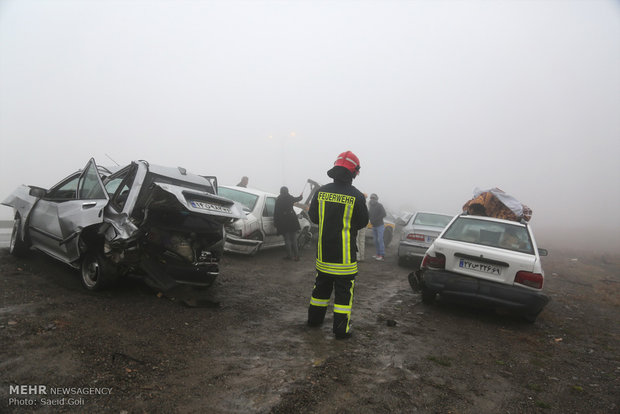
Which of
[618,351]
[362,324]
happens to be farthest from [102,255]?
A: [618,351]

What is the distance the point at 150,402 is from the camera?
246 centimetres

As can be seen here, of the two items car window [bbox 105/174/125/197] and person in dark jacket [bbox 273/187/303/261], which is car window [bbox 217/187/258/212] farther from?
car window [bbox 105/174/125/197]

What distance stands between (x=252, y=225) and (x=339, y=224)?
15.3 feet

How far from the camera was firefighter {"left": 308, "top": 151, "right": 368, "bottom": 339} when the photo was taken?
400cm

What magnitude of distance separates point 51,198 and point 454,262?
5.88 m

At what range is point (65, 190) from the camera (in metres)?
5.43

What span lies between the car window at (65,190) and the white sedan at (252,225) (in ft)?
10.3

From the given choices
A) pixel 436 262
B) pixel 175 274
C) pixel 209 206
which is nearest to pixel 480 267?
pixel 436 262

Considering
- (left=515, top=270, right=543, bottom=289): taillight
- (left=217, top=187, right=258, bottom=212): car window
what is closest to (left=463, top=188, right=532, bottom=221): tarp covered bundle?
(left=515, top=270, right=543, bottom=289): taillight

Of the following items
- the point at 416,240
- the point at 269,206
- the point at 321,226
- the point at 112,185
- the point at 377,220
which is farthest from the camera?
the point at 377,220

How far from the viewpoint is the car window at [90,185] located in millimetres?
4817

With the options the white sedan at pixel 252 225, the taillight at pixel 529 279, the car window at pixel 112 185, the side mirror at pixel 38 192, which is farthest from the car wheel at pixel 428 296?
the side mirror at pixel 38 192

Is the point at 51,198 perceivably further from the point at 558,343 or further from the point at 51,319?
the point at 558,343

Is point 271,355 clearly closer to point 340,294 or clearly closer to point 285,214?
point 340,294
